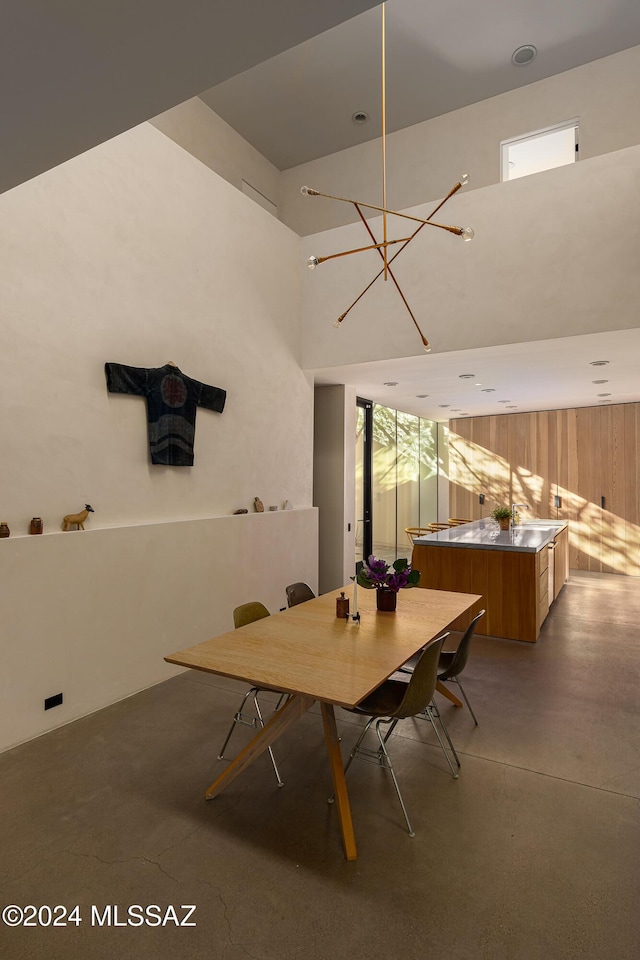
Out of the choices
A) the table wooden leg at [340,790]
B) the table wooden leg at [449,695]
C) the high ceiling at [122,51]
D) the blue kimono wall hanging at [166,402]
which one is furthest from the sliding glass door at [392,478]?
the high ceiling at [122,51]

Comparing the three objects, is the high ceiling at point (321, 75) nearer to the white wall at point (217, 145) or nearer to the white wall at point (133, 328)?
the white wall at point (217, 145)

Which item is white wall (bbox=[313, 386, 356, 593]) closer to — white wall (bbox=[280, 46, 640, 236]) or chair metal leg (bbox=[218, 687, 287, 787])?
white wall (bbox=[280, 46, 640, 236])

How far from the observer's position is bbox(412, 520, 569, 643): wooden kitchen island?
4.81m

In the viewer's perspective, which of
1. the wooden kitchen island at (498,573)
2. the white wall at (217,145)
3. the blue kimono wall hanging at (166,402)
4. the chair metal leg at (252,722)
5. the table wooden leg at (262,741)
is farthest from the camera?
the white wall at (217,145)

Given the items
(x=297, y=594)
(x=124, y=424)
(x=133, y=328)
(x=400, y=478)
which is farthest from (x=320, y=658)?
(x=400, y=478)

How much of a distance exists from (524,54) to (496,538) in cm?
492

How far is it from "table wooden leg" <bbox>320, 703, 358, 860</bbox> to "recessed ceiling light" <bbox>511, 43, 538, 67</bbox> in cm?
640

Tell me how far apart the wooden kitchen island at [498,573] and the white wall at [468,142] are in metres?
4.05

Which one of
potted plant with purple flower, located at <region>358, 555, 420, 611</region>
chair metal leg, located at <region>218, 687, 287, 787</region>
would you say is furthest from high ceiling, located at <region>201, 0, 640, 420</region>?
chair metal leg, located at <region>218, 687, 287, 787</region>

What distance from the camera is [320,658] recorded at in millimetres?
2312

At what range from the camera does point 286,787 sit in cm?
254

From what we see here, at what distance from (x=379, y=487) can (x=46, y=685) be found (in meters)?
5.75

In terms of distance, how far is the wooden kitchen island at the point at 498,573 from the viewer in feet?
15.8

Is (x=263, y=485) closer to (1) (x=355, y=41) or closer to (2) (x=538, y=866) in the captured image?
(2) (x=538, y=866)
